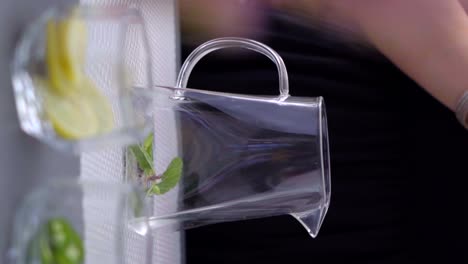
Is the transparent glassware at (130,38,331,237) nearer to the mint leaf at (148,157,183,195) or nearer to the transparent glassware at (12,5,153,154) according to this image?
the mint leaf at (148,157,183,195)

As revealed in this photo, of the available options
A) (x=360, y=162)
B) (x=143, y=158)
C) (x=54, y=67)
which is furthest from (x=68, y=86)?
(x=360, y=162)

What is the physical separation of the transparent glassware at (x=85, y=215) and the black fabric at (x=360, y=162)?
35 cm

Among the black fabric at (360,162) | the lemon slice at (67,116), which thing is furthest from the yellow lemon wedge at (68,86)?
the black fabric at (360,162)

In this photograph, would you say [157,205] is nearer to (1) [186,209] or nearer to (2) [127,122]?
(1) [186,209]

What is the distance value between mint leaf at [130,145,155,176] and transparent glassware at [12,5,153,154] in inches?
5.4

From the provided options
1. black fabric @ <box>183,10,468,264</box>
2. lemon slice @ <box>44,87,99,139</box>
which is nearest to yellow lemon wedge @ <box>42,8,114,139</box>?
lemon slice @ <box>44,87,99,139</box>

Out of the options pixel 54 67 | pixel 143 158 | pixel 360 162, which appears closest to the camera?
pixel 54 67

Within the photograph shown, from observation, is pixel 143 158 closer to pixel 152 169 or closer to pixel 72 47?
pixel 152 169

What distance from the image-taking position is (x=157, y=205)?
438 millimetres

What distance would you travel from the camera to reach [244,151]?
15.8 inches

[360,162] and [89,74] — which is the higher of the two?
[89,74]

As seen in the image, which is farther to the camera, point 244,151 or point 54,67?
point 244,151

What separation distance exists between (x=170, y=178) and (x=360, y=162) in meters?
0.27

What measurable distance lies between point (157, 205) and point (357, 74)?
274 millimetres
